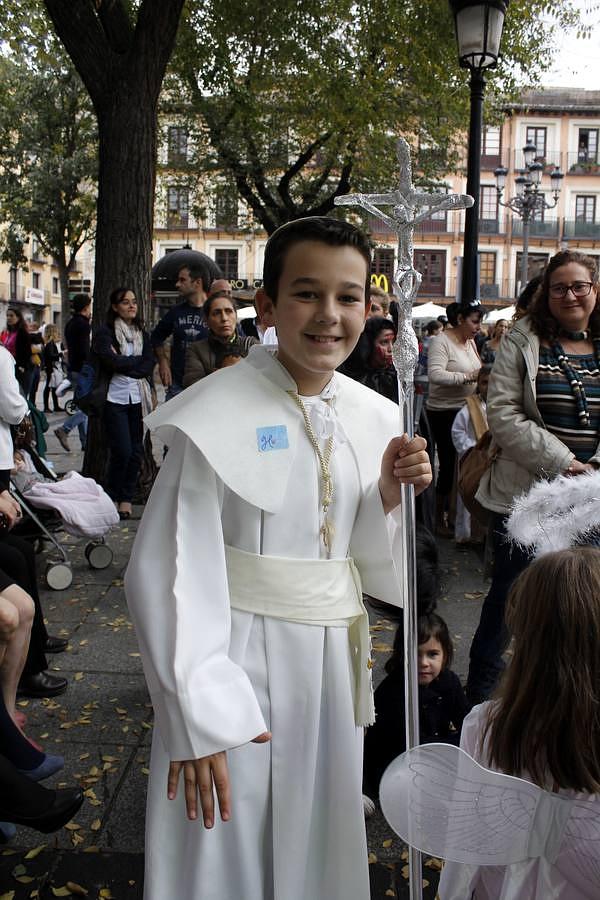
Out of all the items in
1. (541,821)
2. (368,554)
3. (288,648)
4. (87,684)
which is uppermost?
(368,554)

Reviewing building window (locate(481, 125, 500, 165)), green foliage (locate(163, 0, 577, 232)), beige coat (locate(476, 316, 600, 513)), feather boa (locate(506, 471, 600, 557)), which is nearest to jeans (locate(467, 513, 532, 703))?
beige coat (locate(476, 316, 600, 513))

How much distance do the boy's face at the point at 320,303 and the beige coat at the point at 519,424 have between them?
1732mm

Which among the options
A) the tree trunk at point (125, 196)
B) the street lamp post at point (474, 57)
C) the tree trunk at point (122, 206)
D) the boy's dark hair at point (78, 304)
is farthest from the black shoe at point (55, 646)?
the boy's dark hair at point (78, 304)

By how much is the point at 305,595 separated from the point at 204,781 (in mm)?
440

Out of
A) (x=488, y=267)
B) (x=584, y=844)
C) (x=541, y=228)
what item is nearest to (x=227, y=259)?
(x=488, y=267)

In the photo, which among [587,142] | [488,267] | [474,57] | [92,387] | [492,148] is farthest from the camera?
[488,267]

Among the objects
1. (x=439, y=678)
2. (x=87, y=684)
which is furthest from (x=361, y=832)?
(x=87, y=684)

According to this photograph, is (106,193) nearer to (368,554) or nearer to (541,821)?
(368,554)

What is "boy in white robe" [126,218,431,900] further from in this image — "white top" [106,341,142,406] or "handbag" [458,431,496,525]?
"white top" [106,341,142,406]

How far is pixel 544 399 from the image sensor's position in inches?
136

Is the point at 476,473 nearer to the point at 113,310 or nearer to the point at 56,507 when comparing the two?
the point at 56,507

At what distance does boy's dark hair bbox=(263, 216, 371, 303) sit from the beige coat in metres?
1.70

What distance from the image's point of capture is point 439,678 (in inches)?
121

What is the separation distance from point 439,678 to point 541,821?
1494 mm
